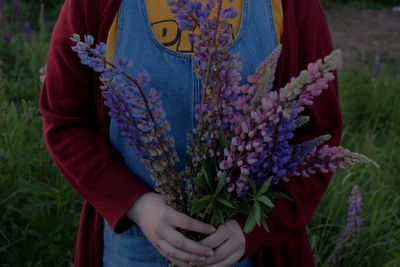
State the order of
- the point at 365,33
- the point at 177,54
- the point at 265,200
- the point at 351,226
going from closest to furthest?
1. the point at 265,200
2. the point at 177,54
3. the point at 351,226
4. the point at 365,33

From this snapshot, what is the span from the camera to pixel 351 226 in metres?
2.34

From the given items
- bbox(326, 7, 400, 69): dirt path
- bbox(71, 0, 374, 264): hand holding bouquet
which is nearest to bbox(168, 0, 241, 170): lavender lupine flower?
bbox(71, 0, 374, 264): hand holding bouquet

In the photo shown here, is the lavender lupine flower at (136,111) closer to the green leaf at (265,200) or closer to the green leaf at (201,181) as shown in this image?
the green leaf at (201,181)

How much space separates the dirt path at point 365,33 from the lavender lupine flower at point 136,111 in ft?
14.1

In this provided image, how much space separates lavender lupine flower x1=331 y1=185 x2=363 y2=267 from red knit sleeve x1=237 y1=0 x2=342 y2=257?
1.01m

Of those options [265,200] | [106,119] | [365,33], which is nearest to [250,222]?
[265,200]

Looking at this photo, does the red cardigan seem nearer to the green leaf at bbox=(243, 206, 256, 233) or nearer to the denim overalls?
the denim overalls

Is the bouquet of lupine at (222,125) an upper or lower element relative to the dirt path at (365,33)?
upper

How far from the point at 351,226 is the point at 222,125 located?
150cm

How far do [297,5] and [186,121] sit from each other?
331 millimetres

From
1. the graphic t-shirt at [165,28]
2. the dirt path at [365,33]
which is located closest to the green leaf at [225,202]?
the graphic t-shirt at [165,28]

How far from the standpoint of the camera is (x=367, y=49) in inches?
235

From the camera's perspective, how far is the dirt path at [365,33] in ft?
19.0

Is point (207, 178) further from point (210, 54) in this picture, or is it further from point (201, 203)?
point (210, 54)
